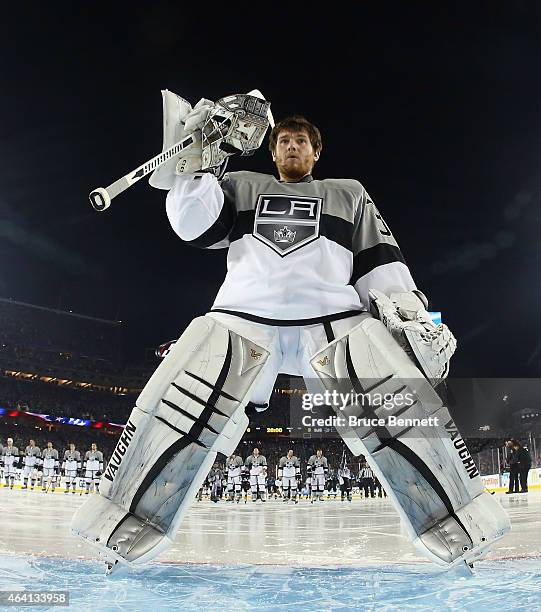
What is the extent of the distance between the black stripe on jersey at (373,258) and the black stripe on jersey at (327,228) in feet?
0.29

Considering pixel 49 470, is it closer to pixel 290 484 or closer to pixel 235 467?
pixel 235 467

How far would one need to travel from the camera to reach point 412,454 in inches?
77.5

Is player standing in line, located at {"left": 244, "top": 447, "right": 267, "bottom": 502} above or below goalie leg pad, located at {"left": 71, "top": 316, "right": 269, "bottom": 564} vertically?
below

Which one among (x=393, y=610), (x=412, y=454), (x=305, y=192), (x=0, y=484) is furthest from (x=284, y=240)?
(x=0, y=484)

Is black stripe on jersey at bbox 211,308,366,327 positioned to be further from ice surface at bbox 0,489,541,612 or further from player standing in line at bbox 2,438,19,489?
player standing in line at bbox 2,438,19,489

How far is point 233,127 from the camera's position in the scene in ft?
7.54

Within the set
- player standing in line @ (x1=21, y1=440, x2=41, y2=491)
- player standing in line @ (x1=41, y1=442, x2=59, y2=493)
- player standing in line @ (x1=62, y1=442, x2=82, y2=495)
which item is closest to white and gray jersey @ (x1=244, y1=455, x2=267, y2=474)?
player standing in line @ (x1=62, y1=442, x2=82, y2=495)

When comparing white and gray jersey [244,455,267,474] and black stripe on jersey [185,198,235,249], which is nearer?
black stripe on jersey [185,198,235,249]

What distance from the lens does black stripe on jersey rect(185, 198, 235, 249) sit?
2.37 meters

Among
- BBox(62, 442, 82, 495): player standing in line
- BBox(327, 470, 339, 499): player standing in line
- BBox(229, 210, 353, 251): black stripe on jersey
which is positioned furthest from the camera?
BBox(327, 470, 339, 499): player standing in line

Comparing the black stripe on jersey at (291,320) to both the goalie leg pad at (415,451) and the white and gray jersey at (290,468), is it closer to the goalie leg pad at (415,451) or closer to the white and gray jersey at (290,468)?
the goalie leg pad at (415,451)

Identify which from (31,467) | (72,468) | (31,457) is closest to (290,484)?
(72,468)

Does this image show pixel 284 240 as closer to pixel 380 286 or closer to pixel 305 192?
pixel 305 192

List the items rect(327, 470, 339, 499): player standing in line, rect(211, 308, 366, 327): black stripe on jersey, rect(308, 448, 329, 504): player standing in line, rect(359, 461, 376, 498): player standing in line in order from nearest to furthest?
rect(211, 308, 366, 327): black stripe on jersey → rect(359, 461, 376, 498): player standing in line → rect(308, 448, 329, 504): player standing in line → rect(327, 470, 339, 499): player standing in line
